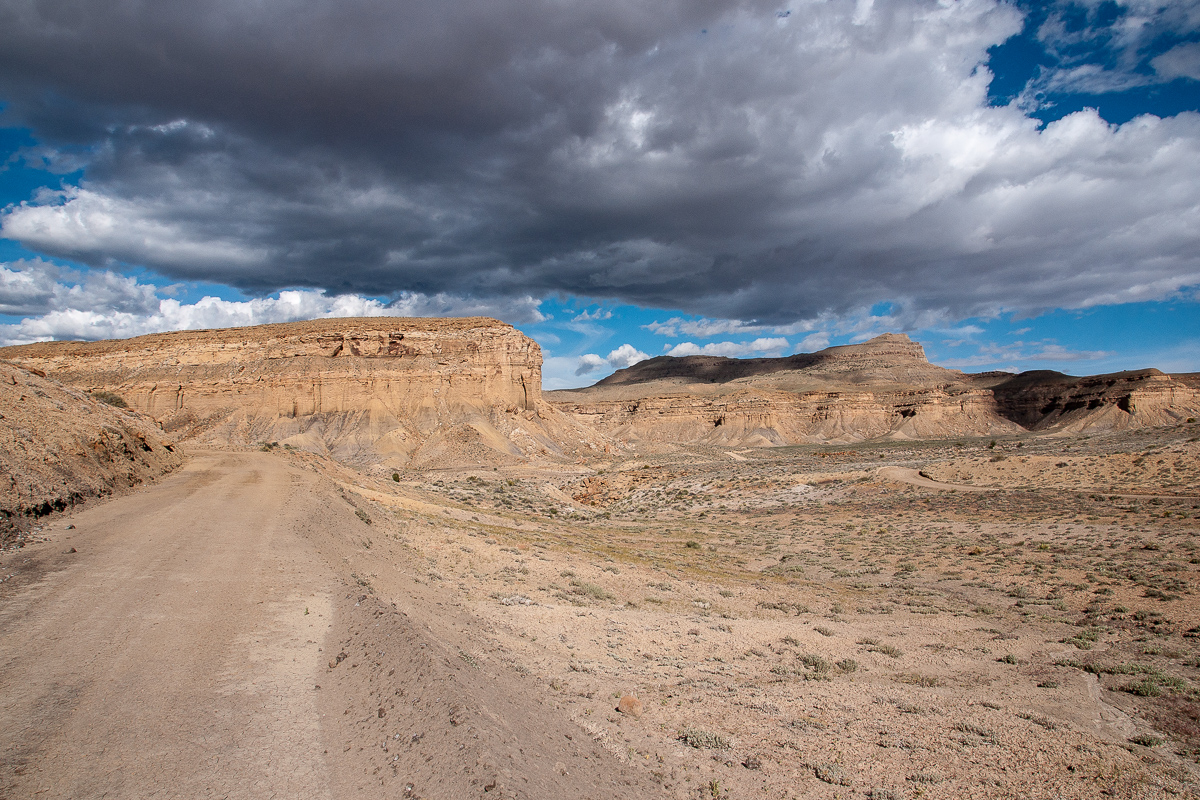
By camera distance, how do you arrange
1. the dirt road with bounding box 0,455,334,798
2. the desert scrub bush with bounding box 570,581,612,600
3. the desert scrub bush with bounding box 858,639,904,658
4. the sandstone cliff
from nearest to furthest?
the dirt road with bounding box 0,455,334,798, the desert scrub bush with bounding box 858,639,904,658, the desert scrub bush with bounding box 570,581,612,600, the sandstone cliff

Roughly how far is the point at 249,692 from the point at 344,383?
60224mm

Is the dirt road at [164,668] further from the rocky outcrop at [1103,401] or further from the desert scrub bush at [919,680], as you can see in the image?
the rocky outcrop at [1103,401]

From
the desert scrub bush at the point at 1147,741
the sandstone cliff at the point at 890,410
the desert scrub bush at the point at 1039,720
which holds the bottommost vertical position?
the desert scrub bush at the point at 1147,741

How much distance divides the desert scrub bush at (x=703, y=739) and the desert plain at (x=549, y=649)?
0.03 metres

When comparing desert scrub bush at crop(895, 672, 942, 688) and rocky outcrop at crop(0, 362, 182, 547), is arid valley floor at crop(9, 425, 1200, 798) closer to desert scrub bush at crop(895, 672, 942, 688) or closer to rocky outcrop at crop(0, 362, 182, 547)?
desert scrub bush at crop(895, 672, 942, 688)

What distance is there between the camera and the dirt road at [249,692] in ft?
15.2

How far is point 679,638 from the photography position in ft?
35.0

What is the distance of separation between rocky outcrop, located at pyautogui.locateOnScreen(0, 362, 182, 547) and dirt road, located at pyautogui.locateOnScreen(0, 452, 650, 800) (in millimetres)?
2070

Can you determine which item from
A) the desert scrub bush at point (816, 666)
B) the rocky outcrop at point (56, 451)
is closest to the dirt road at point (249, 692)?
the rocky outcrop at point (56, 451)

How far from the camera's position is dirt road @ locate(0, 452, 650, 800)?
4641 mm

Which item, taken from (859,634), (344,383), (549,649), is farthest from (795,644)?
(344,383)

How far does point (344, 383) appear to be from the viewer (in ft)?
201

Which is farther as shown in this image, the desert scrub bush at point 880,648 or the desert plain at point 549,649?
the desert scrub bush at point 880,648

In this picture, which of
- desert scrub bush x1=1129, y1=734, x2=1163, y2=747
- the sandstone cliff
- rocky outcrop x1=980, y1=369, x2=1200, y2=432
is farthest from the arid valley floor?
rocky outcrop x1=980, y1=369, x2=1200, y2=432
